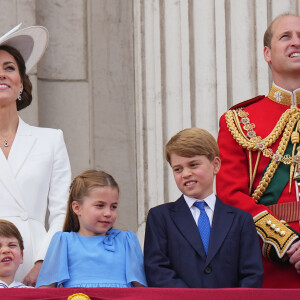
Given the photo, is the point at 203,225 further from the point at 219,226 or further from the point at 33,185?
the point at 33,185

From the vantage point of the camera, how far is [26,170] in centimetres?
548

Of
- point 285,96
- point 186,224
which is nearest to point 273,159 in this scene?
point 285,96

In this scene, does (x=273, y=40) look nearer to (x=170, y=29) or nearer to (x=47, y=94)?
(x=170, y=29)

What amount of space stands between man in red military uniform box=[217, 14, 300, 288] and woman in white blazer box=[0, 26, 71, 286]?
2.58 feet

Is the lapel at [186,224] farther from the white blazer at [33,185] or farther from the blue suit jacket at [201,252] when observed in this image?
the white blazer at [33,185]

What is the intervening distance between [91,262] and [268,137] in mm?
1146

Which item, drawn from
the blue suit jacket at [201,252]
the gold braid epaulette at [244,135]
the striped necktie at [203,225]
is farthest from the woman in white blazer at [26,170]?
the gold braid epaulette at [244,135]

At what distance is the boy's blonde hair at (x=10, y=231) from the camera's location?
515 cm

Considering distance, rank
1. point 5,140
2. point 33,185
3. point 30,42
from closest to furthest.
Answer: point 33,185, point 5,140, point 30,42

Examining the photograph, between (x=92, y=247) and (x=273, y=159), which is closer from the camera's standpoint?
(x=92, y=247)

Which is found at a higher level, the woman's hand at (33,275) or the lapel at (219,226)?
the lapel at (219,226)

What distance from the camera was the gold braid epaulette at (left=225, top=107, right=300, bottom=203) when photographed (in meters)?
5.52

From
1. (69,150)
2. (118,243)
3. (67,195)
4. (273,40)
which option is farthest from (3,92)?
(69,150)

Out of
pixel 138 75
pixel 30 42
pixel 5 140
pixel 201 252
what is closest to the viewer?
pixel 201 252
